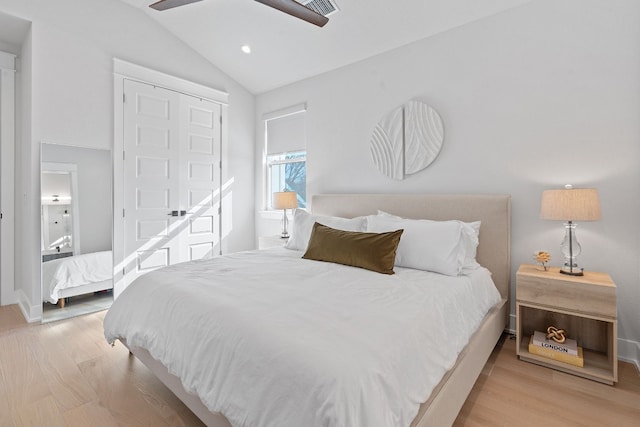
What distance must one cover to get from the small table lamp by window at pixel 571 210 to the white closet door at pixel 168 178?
373cm

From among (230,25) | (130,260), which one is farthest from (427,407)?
(230,25)

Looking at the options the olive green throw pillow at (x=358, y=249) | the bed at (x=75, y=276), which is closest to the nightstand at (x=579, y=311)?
the olive green throw pillow at (x=358, y=249)

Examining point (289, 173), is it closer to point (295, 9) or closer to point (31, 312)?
point (295, 9)

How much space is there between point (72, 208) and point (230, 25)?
101 inches

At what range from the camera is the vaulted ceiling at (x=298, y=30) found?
2.74 metres

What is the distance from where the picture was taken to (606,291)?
189 cm

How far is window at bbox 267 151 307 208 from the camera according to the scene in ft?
14.0

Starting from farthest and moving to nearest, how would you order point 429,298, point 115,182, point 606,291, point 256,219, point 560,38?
point 256,219 < point 115,182 < point 560,38 < point 606,291 < point 429,298

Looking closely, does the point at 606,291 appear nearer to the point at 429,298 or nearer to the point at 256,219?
the point at 429,298

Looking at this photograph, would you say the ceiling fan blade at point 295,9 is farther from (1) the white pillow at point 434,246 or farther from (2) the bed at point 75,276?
(2) the bed at point 75,276

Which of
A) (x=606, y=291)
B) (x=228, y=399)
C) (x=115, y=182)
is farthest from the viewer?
(x=115, y=182)

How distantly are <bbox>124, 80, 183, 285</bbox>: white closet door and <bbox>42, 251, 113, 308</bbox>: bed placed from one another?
211 mm

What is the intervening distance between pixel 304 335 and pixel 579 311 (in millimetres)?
1891

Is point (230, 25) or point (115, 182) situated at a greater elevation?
point (230, 25)
